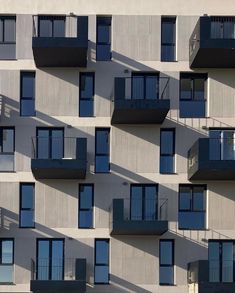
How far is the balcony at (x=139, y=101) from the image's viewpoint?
18.7m

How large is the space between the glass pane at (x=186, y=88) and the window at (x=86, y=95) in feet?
10.3

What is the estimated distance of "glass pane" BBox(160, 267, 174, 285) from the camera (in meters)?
19.4

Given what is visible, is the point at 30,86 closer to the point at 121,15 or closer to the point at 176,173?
the point at 121,15

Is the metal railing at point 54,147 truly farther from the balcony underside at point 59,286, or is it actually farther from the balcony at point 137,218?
the balcony underside at point 59,286

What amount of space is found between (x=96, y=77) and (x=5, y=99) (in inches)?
128

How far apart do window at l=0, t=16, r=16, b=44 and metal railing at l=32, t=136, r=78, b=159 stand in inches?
146

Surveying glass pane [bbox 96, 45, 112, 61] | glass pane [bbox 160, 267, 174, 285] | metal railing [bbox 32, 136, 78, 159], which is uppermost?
glass pane [bbox 96, 45, 112, 61]

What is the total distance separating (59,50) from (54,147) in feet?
10.9

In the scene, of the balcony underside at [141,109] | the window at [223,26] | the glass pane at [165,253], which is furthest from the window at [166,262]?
the window at [223,26]

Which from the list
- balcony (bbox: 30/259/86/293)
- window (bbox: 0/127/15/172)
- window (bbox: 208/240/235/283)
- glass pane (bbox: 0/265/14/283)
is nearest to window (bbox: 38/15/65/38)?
window (bbox: 0/127/15/172)

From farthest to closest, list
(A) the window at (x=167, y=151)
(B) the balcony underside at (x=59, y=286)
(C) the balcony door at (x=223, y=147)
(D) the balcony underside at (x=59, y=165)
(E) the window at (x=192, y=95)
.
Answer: (E) the window at (x=192, y=95) < (A) the window at (x=167, y=151) < (C) the balcony door at (x=223, y=147) < (D) the balcony underside at (x=59, y=165) < (B) the balcony underside at (x=59, y=286)

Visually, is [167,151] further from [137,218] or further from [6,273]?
[6,273]

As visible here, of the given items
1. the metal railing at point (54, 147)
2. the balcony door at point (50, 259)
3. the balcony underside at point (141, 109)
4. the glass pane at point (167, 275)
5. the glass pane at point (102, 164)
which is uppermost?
the balcony underside at point (141, 109)

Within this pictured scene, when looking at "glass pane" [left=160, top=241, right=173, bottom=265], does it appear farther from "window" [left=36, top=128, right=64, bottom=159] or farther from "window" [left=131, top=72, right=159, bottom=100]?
"window" [left=131, top=72, right=159, bottom=100]
